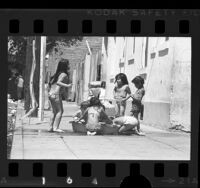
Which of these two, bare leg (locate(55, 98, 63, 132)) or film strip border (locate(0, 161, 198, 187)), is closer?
film strip border (locate(0, 161, 198, 187))

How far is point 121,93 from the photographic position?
29.0 feet

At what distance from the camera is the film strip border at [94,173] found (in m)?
8.62

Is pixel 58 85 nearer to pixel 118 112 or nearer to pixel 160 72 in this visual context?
pixel 118 112

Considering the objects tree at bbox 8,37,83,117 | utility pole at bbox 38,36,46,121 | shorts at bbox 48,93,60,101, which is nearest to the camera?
tree at bbox 8,37,83,117

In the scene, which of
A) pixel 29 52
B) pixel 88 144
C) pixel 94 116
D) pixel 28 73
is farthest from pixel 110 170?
pixel 29 52

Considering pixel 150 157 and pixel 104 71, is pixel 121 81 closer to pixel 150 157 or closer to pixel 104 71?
pixel 104 71

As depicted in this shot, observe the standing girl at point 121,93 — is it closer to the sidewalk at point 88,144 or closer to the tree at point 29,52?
the sidewalk at point 88,144

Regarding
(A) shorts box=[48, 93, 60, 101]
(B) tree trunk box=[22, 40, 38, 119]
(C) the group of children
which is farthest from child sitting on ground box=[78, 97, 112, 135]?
(B) tree trunk box=[22, 40, 38, 119]

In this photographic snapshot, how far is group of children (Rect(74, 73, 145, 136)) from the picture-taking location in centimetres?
875

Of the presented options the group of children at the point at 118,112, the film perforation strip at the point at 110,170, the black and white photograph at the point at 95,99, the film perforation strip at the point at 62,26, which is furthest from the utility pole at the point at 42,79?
the film perforation strip at the point at 110,170

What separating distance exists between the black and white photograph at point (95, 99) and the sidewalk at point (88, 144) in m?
0.01

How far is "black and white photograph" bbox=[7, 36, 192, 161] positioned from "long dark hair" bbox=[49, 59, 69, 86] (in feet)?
0.04

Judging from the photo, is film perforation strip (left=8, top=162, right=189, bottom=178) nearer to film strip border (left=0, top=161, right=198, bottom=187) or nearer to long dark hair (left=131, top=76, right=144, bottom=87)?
film strip border (left=0, top=161, right=198, bottom=187)

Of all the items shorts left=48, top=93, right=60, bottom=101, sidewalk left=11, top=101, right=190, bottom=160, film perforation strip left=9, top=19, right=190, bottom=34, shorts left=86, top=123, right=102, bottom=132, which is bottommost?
sidewalk left=11, top=101, right=190, bottom=160
